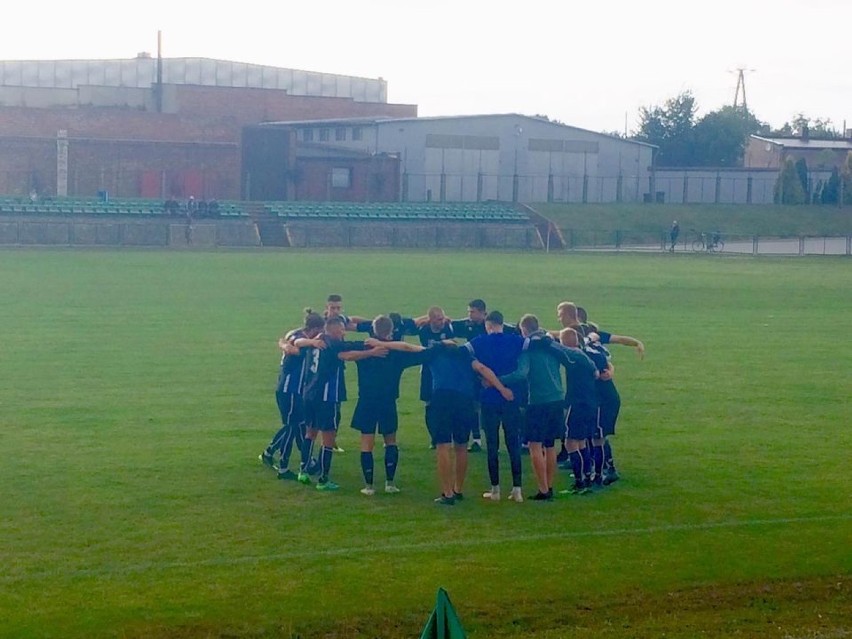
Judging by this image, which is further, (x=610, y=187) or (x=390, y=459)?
(x=610, y=187)

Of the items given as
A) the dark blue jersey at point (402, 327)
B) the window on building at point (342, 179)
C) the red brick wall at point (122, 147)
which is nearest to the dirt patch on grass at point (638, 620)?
the dark blue jersey at point (402, 327)

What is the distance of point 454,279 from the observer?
4438cm

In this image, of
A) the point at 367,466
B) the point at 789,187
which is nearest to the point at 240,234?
the point at 789,187

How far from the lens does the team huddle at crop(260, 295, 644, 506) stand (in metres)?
13.1

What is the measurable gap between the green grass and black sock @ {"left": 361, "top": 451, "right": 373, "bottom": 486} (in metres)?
63.2

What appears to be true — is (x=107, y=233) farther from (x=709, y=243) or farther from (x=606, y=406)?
(x=606, y=406)

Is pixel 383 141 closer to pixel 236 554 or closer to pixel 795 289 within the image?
pixel 795 289

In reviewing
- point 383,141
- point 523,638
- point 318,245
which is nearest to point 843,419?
point 523,638

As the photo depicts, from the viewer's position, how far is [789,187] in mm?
90688

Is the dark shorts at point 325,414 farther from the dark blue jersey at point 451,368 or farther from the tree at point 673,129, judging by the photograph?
the tree at point 673,129

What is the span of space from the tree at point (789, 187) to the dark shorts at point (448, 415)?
81346mm

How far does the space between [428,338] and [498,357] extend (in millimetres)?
1981

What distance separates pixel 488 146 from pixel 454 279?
43.1 m

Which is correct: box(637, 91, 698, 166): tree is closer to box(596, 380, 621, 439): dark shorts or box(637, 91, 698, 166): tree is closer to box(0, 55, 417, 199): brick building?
box(0, 55, 417, 199): brick building
